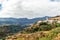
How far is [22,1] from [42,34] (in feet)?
2.75

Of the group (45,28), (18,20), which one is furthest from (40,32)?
(18,20)

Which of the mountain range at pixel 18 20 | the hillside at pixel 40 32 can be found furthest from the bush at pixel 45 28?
the mountain range at pixel 18 20

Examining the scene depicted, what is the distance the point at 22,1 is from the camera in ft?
11.4

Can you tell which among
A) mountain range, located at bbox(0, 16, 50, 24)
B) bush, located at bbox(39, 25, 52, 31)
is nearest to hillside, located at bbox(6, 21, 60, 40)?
bush, located at bbox(39, 25, 52, 31)

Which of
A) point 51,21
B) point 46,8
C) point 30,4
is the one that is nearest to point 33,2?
point 30,4

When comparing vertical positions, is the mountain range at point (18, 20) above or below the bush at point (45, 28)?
above

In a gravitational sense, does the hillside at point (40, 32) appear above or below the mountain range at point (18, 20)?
below

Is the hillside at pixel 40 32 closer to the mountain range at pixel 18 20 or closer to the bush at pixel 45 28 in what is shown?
the bush at pixel 45 28

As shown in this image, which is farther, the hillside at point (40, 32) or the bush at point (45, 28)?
the bush at point (45, 28)

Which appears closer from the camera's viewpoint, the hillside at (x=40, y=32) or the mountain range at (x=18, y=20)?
the hillside at (x=40, y=32)

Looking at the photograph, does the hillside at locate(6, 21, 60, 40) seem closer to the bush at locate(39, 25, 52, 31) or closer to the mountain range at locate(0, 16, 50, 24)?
the bush at locate(39, 25, 52, 31)

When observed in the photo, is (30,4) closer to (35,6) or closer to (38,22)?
(35,6)

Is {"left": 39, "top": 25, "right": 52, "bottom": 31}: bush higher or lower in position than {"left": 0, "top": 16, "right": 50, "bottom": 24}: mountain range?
lower

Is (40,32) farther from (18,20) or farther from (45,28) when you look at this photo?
(18,20)
